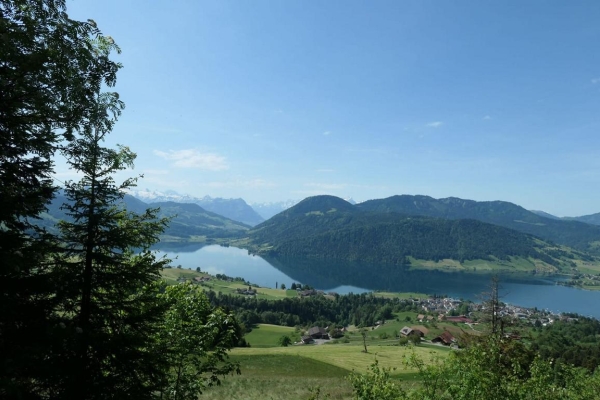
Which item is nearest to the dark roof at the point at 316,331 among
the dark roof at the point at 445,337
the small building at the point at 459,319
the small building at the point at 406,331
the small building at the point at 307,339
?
the small building at the point at 307,339

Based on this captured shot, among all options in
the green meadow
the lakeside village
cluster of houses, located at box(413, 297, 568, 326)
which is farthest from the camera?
cluster of houses, located at box(413, 297, 568, 326)

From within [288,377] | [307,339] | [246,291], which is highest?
[288,377]

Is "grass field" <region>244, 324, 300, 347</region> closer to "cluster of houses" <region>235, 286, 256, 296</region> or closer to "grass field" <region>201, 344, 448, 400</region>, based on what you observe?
"cluster of houses" <region>235, 286, 256, 296</region>

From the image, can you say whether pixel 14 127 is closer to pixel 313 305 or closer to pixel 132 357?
pixel 132 357

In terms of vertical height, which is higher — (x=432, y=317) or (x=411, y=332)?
(x=411, y=332)

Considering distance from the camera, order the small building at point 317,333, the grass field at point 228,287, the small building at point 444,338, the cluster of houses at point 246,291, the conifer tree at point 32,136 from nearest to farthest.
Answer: the conifer tree at point 32,136
the small building at point 444,338
the small building at point 317,333
the cluster of houses at point 246,291
the grass field at point 228,287

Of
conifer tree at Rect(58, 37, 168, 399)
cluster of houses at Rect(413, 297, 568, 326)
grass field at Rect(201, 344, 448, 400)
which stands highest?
conifer tree at Rect(58, 37, 168, 399)

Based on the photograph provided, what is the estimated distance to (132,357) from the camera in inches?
299

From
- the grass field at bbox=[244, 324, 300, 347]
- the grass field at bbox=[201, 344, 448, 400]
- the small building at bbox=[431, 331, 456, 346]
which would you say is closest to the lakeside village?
the small building at bbox=[431, 331, 456, 346]

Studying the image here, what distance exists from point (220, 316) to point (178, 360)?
5.06 ft

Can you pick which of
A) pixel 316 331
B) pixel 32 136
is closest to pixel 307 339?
pixel 316 331

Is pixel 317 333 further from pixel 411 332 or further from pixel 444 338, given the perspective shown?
pixel 444 338

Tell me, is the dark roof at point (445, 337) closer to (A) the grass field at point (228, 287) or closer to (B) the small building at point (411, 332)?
(B) the small building at point (411, 332)

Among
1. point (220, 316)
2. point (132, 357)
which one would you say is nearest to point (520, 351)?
point (220, 316)
